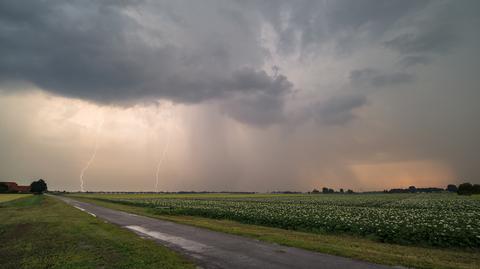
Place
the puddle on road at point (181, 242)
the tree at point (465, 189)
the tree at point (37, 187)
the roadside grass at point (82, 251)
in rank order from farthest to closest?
the tree at point (37, 187) → the tree at point (465, 189) → the puddle on road at point (181, 242) → the roadside grass at point (82, 251)

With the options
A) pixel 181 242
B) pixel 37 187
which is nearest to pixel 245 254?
pixel 181 242

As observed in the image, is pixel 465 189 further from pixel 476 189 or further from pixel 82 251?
pixel 82 251

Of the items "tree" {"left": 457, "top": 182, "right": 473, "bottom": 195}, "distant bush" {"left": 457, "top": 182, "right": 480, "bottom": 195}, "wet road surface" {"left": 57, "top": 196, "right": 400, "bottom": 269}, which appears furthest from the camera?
"tree" {"left": 457, "top": 182, "right": 473, "bottom": 195}

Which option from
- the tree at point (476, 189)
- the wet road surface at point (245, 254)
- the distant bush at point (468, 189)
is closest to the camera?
the wet road surface at point (245, 254)

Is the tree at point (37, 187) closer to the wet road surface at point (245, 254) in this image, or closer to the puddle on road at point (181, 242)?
the puddle on road at point (181, 242)

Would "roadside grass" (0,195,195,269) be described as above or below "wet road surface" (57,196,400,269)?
below

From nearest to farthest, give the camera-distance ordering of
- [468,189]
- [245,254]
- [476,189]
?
[245,254] < [476,189] < [468,189]

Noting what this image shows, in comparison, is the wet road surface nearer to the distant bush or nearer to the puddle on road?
the puddle on road

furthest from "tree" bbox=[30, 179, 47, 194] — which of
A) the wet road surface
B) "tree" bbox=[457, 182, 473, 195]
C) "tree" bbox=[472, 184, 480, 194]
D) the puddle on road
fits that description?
"tree" bbox=[472, 184, 480, 194]

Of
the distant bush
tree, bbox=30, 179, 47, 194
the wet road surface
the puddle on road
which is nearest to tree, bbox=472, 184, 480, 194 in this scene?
the distant bush

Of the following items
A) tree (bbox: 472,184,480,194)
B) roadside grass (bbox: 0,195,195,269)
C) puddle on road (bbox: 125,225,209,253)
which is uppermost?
tree (bbox: 472,184,480,194)

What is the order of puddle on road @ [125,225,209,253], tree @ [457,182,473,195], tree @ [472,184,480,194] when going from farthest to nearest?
tree @ [457,182,473,195], tree @ [472,184,480,194], puddle on road @ [125,225,209,253]

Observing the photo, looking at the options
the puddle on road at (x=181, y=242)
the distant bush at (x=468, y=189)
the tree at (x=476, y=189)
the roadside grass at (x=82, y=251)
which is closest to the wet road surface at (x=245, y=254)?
the puddle on road at (x=181, y=242)

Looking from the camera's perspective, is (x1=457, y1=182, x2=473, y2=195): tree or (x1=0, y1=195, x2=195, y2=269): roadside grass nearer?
(x1=0, y1=195, x2=195, y2=269): roadside grass
